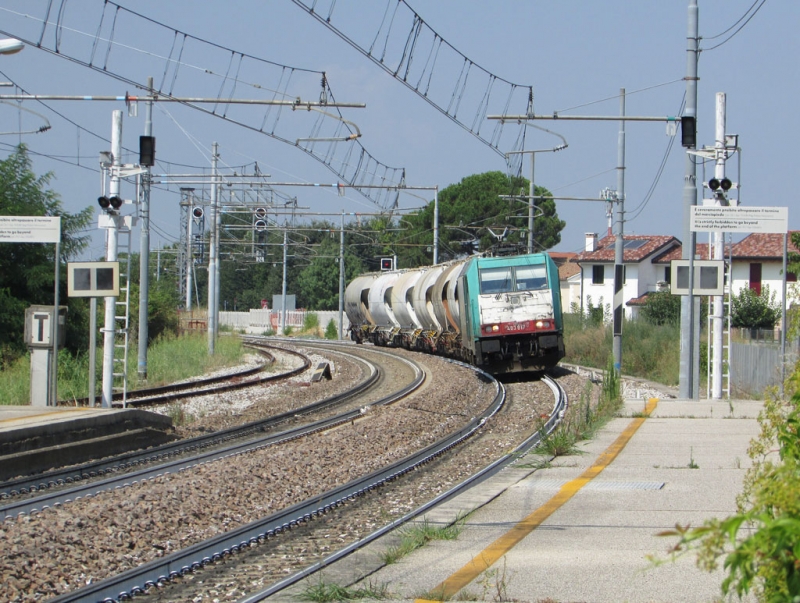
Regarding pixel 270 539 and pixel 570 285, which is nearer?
pixel 270 539

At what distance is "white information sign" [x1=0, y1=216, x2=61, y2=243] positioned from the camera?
599 inches

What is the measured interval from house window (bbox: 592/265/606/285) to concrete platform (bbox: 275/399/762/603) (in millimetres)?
57237

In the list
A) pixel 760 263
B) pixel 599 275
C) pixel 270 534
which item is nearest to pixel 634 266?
pixel 599 275

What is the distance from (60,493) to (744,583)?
8.02m

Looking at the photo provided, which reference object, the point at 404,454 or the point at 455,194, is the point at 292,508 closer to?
the point at 404,454

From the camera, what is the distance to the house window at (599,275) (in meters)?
69.2

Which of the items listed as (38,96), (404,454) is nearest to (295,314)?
(38,96)

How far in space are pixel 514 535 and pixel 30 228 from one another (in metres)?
11.0

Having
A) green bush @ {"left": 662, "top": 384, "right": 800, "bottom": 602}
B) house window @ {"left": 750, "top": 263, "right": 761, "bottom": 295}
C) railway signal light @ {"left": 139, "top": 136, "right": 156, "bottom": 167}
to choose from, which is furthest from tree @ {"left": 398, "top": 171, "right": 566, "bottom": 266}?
green bush @ {"left": 662, "top": 384, "right": 800, "bottom": 602}

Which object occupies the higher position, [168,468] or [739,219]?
[739,219]

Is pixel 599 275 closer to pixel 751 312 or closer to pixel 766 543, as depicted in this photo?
pixel 751 312

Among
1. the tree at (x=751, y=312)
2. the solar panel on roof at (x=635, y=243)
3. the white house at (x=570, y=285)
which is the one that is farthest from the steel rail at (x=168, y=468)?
the white house at (x=570, y=285)

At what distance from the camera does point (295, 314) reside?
76.1 meters

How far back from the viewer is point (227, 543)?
720cm
